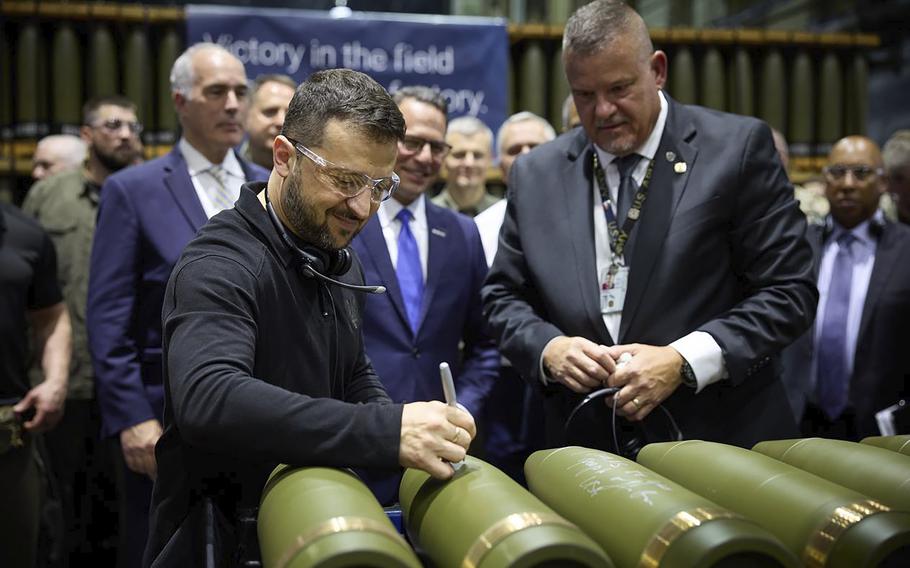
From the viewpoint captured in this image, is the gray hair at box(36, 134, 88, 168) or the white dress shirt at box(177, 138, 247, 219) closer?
the white dress shirt at box(177, 138, 247, 219)

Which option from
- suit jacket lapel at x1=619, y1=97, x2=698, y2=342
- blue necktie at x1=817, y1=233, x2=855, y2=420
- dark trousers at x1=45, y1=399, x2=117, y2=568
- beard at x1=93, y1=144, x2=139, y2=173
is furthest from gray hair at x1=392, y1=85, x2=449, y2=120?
dark trousers at x1=45, y1=399, x2=117, y2=568

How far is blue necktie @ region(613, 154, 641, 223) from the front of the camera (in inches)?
102

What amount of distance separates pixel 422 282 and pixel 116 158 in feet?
7.22

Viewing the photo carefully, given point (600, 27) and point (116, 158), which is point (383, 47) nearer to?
point (116, 158)

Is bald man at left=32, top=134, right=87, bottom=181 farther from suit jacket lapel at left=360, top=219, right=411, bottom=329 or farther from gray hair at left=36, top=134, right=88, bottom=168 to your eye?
suit jacket lapel at left=360, top=219, right=411, bottom=329

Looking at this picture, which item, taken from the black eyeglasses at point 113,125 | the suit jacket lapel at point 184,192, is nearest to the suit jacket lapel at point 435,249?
the suit jacket lapel at point 184,192

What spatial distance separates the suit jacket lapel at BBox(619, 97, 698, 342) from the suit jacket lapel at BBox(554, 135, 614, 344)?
0.08 meters

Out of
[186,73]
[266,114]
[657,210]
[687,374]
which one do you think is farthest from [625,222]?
[266,114]

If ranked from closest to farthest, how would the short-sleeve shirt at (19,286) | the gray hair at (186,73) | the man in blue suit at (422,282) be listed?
the man in blue suit at (422,282) < the short-sleeve shirt at (19,286) < the gray hair at (186,73)

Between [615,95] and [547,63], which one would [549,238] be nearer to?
[615,95]

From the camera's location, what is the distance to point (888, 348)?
4129 millimetres

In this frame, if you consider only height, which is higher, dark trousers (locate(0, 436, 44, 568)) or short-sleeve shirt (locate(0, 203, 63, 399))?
short-sleeve shirt (locate(0, 203, 63, 399))

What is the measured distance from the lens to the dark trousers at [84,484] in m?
4.66

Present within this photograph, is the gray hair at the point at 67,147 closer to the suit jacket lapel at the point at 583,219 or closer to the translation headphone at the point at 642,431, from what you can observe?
the suit jacket lapel at the point at 583,219
